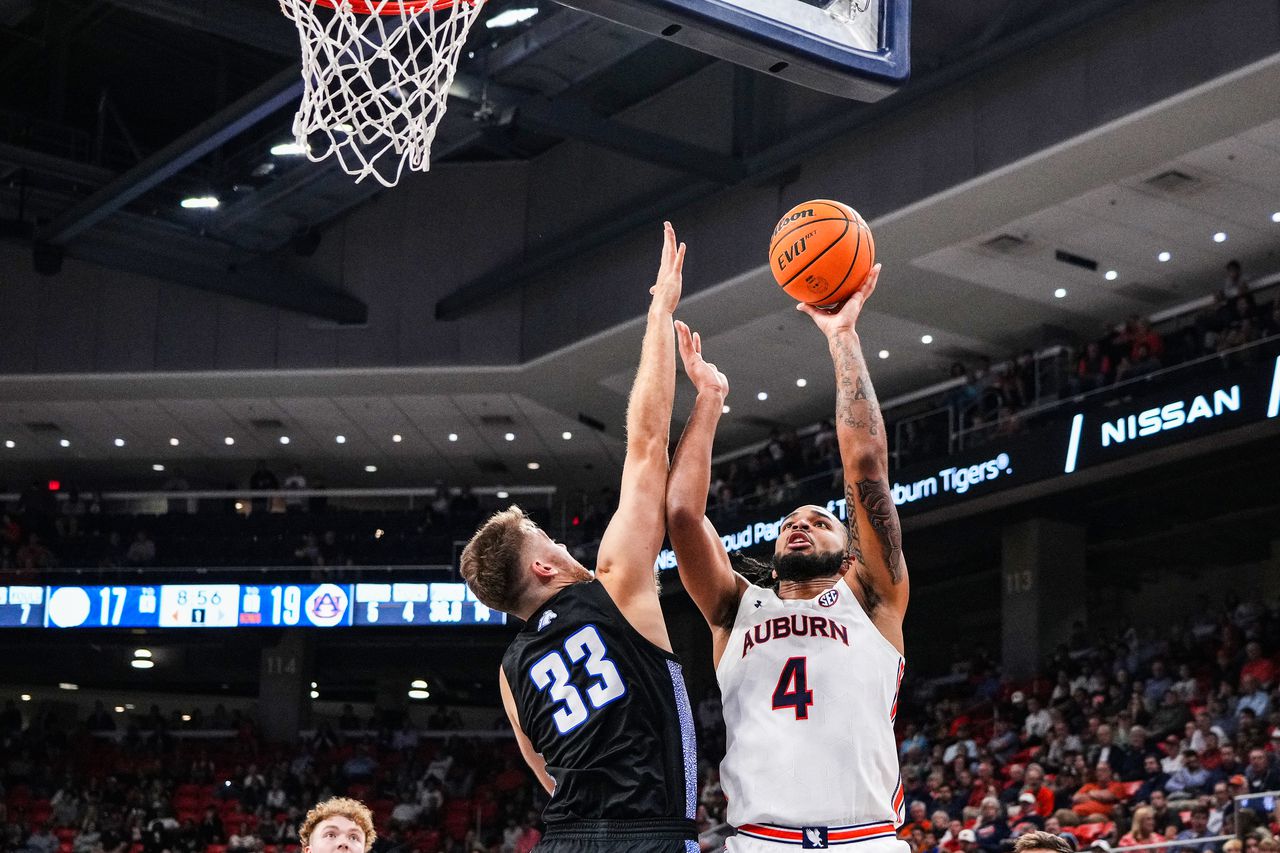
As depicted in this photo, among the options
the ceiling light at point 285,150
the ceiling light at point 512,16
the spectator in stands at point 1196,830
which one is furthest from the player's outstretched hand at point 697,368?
the ceiling light at point 285,150

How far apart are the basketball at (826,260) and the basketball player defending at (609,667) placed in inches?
29.6

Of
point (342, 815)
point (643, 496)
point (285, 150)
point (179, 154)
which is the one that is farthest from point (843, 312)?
point (285, 150)

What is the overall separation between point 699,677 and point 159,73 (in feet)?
41.0

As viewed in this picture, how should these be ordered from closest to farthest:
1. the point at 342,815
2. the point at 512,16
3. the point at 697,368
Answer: the point at 697,368 → the point at 342,815 → the point at 512,16

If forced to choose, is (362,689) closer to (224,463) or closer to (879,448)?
(224,463)

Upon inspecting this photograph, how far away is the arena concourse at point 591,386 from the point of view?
16.7m

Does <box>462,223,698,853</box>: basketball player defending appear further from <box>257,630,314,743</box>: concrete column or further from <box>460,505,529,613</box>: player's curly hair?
<box>257,630,314,743</box>: concrete column

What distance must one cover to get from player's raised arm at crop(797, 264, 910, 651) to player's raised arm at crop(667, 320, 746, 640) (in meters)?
0.35

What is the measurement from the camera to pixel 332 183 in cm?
2073

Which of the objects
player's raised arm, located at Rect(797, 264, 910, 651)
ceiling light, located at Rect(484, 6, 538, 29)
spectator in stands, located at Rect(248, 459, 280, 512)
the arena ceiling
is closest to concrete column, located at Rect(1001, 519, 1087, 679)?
the arena ceiling

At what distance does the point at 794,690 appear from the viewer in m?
4.30

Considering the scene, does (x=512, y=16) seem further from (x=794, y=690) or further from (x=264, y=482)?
(x=794, y=690)

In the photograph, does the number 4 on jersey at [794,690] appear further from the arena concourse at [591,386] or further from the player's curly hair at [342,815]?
the arena concourse at [591,386]

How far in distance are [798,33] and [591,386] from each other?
18.3 metres
